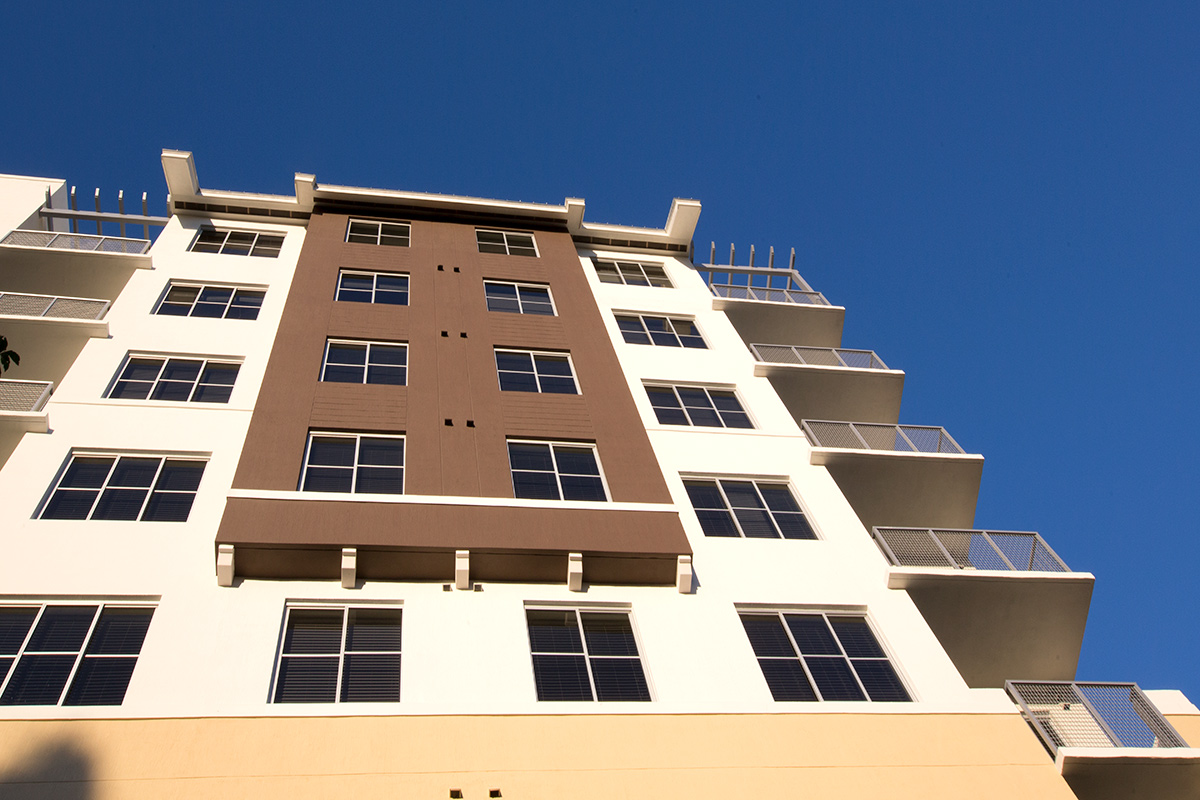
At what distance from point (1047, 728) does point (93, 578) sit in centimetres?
1602

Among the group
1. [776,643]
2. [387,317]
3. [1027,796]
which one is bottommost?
[1027,796]

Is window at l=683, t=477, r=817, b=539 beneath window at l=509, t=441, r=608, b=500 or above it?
beneath

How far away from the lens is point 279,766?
1256 cm

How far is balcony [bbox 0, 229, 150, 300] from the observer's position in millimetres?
26703

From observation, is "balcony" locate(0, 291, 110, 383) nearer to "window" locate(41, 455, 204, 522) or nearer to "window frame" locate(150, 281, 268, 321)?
"window frame" locate(150, 281, 268, 321)

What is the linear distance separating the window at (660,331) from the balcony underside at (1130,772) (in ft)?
51.0

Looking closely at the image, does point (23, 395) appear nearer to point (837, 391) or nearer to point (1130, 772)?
point (837, 391)

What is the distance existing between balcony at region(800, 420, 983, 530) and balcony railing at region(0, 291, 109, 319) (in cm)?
1851

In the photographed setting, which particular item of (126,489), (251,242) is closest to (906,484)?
(126,489)

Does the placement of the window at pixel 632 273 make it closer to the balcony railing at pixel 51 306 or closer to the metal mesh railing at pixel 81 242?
the metal mesh railing at pixel 81 242

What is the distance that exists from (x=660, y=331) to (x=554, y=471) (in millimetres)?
9016

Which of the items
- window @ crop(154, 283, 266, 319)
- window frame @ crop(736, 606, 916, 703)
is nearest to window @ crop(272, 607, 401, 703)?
window frame @ crop(736, 606, 916, 703)

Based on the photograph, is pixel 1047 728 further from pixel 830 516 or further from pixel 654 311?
pixel 654 311

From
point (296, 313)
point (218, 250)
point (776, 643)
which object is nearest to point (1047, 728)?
point (776, 643)
